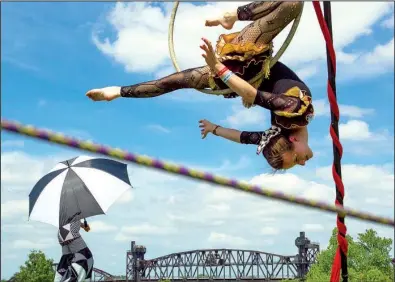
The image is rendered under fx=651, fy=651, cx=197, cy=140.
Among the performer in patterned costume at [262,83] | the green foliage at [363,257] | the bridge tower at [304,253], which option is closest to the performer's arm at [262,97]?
Answer: the performer in patterned costume at [262,83]

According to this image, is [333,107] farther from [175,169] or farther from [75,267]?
[75,267]

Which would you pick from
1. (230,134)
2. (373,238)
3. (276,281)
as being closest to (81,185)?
(230,134)

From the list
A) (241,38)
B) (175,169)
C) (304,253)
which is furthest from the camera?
(304,253)

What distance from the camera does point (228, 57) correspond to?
353cm

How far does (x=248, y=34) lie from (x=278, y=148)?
65 centimetres

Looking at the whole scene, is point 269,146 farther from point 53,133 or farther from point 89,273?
point 89,273

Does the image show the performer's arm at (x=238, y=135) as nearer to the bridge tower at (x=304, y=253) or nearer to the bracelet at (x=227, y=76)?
the bracelet at (x=227, y=76)

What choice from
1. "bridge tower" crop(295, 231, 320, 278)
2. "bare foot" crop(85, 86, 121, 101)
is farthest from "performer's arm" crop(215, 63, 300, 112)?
"bridge tower" crop(295, 231, 320, 278)

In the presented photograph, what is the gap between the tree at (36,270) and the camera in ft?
81.3

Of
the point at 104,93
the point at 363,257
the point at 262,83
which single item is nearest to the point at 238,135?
the point at 262,83

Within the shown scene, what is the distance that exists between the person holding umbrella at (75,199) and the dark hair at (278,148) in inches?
111

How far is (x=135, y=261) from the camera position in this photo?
1539 inches

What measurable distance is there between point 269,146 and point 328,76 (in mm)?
491

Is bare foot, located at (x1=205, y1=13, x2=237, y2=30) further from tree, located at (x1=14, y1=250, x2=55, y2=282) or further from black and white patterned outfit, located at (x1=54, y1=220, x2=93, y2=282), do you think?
tree, located at (x1=14, y1=250, x2=55, y2=282)
